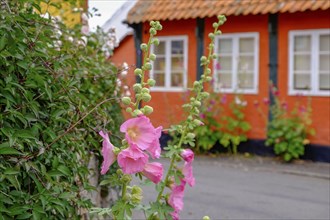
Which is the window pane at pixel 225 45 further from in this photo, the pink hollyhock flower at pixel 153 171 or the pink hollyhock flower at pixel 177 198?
the pink hollyhock flower at pixel 153 171

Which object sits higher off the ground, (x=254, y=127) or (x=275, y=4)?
(x=275, y=4)

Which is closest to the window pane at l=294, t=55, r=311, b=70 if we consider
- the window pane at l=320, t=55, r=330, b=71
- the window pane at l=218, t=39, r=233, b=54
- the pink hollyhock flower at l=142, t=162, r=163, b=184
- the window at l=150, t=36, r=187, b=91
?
the window pane at l=320, t=55, r=330, b=71

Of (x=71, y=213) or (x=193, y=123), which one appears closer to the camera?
(x=193, y=123)

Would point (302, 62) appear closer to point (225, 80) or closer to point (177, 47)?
point (225, 80)

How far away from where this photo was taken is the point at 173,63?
1416 cm

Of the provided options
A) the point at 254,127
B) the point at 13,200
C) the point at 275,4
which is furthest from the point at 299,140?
the point at 13,200

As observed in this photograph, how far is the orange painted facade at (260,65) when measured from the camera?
11977 millimetres

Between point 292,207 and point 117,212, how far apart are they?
6.47m

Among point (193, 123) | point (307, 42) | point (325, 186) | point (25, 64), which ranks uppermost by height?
point (307, 42)

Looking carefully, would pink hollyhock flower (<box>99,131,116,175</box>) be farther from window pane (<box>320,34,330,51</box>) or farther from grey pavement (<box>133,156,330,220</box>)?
window pane (<box>320,34,330,51</box>)

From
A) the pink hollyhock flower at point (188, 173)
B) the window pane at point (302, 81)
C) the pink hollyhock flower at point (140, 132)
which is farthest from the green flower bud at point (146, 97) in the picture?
the window pane at point (302, 81)

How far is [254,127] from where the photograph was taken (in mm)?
12977

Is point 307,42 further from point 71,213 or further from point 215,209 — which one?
point 71,213

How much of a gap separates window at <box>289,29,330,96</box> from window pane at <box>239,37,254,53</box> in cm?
94
